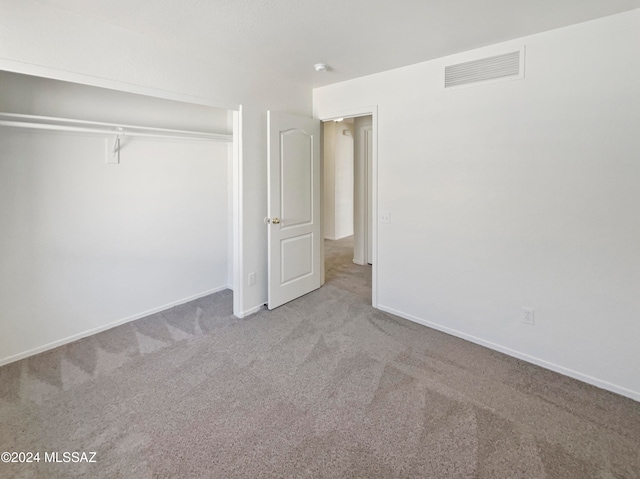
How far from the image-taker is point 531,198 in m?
2.38

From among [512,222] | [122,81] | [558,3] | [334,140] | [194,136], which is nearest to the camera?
[558,3]

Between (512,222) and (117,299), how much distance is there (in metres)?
3.62

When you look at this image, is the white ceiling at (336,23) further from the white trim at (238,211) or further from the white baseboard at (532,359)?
the white baseboard at (532,359)

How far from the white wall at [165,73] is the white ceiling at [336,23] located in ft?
0.28

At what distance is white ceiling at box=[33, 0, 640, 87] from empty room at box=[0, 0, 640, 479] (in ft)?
0.07

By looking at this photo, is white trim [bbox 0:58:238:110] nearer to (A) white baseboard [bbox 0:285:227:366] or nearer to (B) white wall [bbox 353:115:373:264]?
(A) white baseboard [bbox 0:285:227:366]

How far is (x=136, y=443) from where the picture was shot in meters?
1.71

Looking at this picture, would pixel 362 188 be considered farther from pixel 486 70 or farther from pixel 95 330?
pixel 95 330

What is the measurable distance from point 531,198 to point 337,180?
204 inches

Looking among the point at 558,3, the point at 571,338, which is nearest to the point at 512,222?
the point at 571,338

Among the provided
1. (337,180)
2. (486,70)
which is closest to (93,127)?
(486,70)

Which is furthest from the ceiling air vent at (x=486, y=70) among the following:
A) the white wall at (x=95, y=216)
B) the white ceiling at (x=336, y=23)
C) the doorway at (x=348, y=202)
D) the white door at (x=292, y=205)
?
the white wall at (x=95, y=216)

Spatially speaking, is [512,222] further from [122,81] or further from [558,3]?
[122,81]

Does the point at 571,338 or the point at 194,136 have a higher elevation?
the point at 194,136
